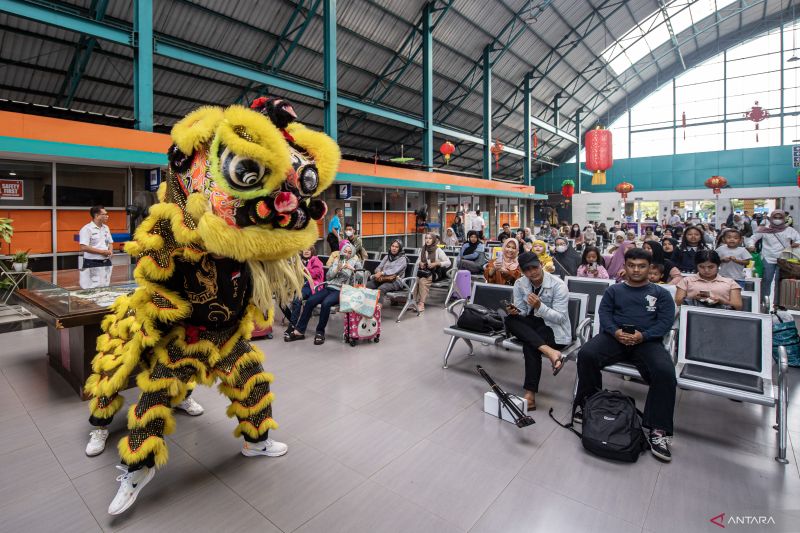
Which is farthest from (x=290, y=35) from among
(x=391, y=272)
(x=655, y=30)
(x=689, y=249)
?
(x=655, y=30)

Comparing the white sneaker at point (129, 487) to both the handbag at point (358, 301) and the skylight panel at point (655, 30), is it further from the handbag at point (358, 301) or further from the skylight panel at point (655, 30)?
the skylight panel at point (655, 30)

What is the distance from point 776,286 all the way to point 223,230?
7.54 meters

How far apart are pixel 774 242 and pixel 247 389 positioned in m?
7.85

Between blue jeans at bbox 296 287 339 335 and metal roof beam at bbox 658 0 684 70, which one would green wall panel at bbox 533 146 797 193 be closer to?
metal roof beam at bbox 658 0 684 70

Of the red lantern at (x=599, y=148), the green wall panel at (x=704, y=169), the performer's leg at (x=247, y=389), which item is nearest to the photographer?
the performer's leg at (x=247, y=389)

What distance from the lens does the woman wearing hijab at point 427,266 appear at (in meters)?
7.11

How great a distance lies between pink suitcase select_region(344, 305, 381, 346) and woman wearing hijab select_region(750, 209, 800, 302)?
5807mm

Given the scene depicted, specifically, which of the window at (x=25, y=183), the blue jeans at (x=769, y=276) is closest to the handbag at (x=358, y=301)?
the window at (x=25, y=183)

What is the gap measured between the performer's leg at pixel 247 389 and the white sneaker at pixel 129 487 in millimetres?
495

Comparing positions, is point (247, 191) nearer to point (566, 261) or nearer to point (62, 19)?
point (566, 261)

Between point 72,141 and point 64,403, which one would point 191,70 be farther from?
point 64,403

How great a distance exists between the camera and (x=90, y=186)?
720 cm

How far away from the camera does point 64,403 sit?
3.43 metres

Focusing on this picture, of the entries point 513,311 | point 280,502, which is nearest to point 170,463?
point 280,502
